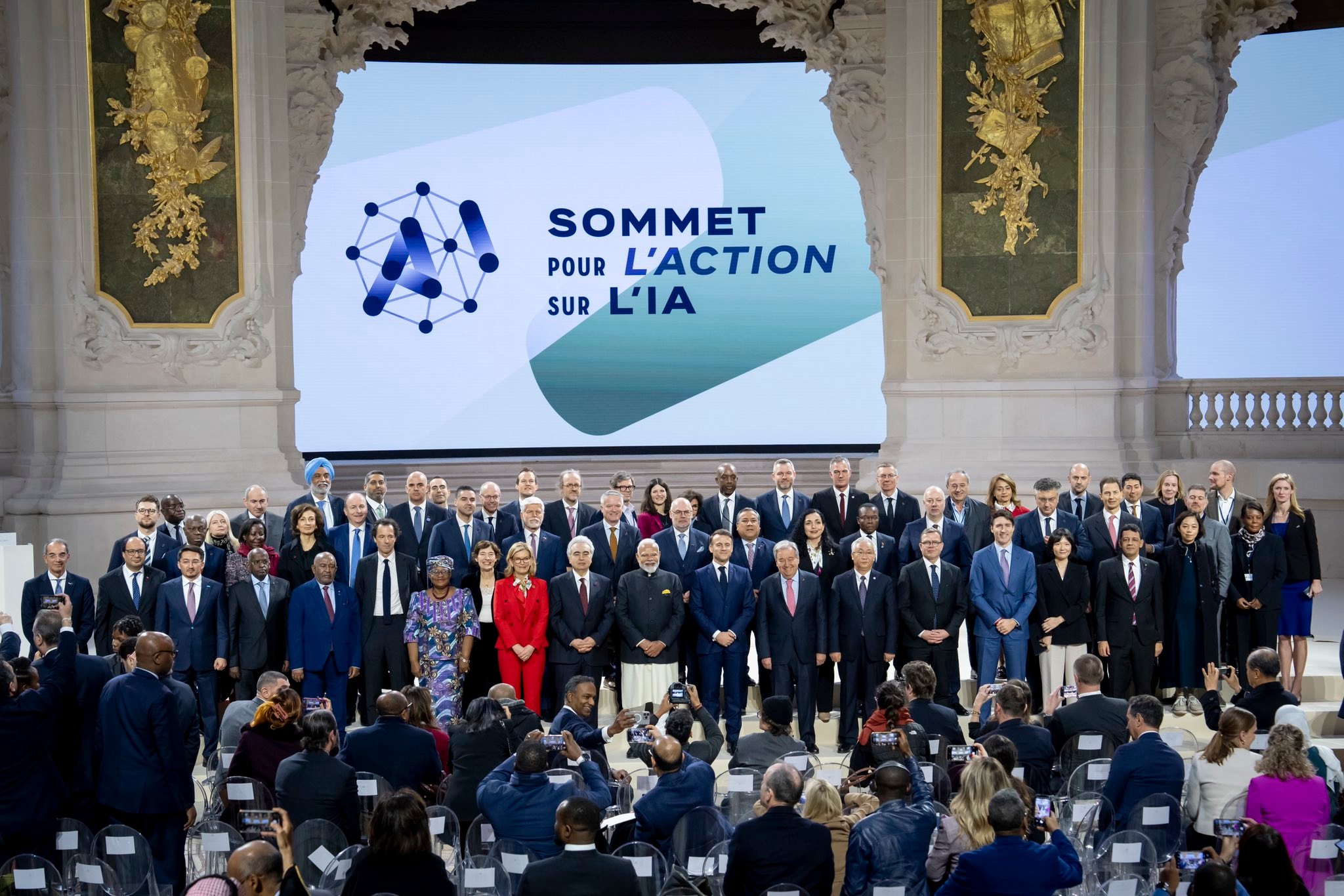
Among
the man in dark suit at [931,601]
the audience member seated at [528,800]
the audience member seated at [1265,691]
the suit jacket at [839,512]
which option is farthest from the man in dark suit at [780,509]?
the audience member seated at [528,800]

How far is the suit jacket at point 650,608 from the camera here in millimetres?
10422

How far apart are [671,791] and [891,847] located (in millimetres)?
1039

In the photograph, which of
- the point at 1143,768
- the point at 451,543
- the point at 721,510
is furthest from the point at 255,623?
the point at 1143,768

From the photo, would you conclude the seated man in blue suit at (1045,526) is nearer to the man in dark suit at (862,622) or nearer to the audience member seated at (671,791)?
the man in dark suit at (862,622)

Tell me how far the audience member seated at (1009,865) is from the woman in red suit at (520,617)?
15.4ft

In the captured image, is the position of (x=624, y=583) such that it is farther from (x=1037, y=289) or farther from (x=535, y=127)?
(x=535, y=127)

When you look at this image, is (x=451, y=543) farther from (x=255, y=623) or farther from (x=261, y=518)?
(x=255, y=623)

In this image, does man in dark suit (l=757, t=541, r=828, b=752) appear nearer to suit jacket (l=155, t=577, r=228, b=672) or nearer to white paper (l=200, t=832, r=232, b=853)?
suit jacket (l=155, t=577, r=228, b=672)

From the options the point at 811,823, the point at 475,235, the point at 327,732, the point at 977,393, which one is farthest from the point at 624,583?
Result: the point at 475,235

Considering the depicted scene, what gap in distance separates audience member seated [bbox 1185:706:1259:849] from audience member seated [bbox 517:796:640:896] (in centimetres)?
289

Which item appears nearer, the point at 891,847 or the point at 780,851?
the point at 780,851

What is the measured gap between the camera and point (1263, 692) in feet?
28.0

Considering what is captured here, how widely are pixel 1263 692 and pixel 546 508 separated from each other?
5234 millimetres

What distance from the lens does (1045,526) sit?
36.8ft
